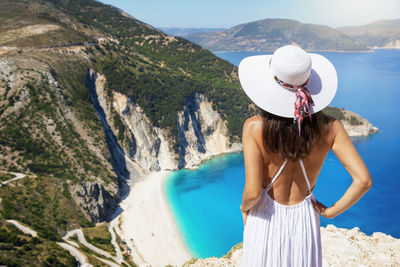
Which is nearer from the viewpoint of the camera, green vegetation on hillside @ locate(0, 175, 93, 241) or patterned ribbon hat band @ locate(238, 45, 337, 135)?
patterned ribbon hat band @ locate(238, 45, 337, 135)

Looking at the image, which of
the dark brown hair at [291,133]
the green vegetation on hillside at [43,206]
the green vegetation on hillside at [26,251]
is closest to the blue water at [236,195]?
the green vegetation on hillside at [43,206]

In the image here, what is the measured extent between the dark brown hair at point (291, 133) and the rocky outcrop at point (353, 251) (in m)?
5.80

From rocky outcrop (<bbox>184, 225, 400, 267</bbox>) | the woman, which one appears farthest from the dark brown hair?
rocky outcrop (<bbox>184, 225, 400, 267</bbox>)

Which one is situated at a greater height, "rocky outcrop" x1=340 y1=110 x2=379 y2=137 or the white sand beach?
"rocky outcrop" x1=340 y1=110 x2=379 y2=137

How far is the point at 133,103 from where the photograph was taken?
5297cm

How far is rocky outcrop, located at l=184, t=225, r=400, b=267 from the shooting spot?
713 centimetres

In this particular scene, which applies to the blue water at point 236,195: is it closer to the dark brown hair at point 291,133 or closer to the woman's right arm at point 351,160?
the woman's right arm at point 351,160

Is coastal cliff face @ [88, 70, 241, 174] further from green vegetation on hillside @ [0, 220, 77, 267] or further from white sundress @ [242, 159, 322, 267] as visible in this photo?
white sundress @ [242, 159, 322, 267]

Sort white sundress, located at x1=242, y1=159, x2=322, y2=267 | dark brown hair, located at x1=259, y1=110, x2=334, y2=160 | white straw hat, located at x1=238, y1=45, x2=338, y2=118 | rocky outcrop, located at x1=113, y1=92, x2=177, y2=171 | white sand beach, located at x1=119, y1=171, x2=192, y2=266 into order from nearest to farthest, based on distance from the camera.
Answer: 1. white straw hat, located at x1=238, y1=45, x2=338, y2=118
2. dark brown hair, located at x1=259, y1=110, x2=334, y2=160
3. white sundress, located at x1=242, y1=159, x2=322, y2=267
4. white sand beach, located at x1=119, y1=171, x2=192, y2=266
5. rocky outcrop, located at x1=113, y1=92, x2=177, y2=171

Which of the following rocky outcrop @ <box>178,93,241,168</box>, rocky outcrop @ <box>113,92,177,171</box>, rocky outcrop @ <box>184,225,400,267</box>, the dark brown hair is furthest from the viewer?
rocky outcrop @ <box>178,93,241,168</box>

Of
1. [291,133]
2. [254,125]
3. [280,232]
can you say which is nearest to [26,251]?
[280,232]

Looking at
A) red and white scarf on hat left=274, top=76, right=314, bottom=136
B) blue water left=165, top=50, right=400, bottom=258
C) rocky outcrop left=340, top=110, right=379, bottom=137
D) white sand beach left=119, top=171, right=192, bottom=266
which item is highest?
red and white scarf on hat left=274, top=76, right=314, bottom=136

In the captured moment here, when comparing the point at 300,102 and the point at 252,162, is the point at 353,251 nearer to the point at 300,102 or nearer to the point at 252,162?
the point at 252,162

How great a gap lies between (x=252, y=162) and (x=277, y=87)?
2.24ft
